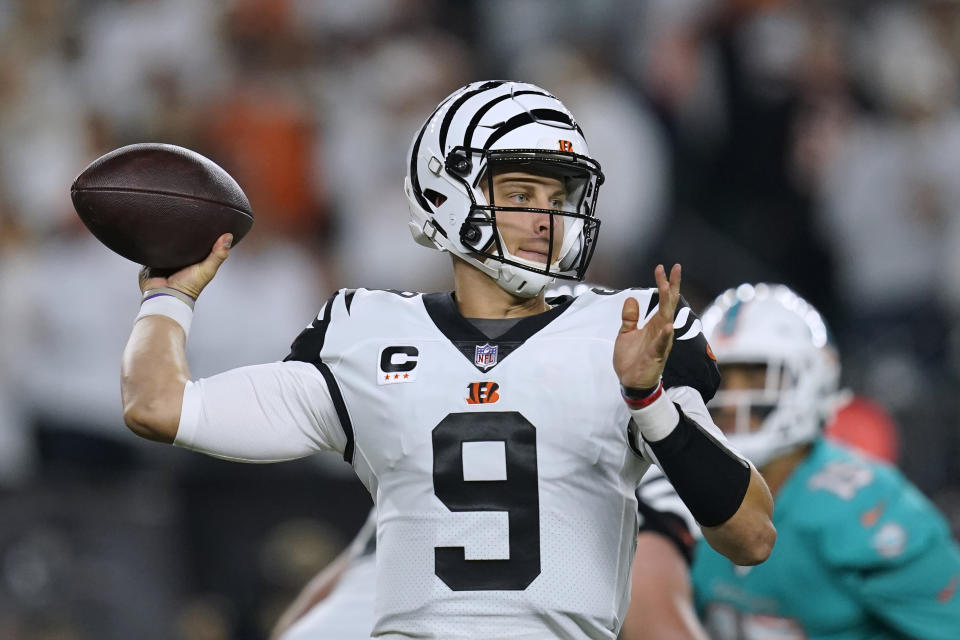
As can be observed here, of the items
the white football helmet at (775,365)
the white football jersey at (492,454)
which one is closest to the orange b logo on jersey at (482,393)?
the white football jersey at (492,454)

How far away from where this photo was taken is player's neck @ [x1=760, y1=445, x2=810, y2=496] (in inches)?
178

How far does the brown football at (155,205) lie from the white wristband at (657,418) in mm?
985

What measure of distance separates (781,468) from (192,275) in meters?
2.12

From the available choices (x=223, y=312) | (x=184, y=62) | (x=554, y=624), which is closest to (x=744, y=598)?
(x=554, y=624)

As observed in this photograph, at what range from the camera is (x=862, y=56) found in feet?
26.9

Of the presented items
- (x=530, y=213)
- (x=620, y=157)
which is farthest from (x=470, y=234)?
(x=620, y=157)

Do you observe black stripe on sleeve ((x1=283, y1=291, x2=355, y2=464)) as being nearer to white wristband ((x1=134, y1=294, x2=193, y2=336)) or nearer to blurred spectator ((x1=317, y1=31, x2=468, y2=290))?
white wristband ((x1=134, y1=294, x2=193, y2=336))

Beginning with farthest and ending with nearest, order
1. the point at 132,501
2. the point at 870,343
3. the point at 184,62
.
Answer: the point at 184,62
the point at 870,343
the point at 132,501

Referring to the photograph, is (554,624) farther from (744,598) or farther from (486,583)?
(744,598)

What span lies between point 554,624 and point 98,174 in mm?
1283

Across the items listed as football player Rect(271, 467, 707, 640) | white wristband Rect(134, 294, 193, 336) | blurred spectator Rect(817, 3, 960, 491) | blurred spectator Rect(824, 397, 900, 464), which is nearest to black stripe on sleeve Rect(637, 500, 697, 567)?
football player Rect(271, 467, 707, 640)

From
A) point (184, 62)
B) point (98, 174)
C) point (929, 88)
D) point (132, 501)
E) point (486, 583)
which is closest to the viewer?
point (486, 583)

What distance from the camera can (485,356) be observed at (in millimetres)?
2924

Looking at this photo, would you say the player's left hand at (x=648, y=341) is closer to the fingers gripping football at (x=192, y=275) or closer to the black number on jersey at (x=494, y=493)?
the black number on jersey at (x=494, y=493)
